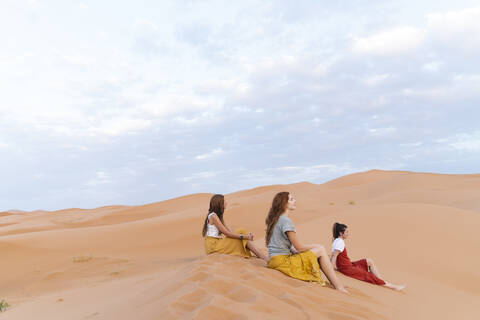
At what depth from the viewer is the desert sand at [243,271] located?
4.21 m

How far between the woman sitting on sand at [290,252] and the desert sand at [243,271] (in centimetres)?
25

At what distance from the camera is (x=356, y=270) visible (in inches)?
272

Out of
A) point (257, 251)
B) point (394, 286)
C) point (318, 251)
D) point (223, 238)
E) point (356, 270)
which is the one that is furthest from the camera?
point (223, 238)

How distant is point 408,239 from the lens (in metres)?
10.0

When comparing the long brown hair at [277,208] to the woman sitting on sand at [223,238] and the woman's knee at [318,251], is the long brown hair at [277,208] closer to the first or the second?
the woman's knee at [318,251]

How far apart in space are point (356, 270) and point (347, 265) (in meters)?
0.17

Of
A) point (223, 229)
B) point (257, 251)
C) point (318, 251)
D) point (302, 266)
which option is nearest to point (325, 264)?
point (318, 251)

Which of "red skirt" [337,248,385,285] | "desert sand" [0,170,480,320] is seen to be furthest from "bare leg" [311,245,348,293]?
"red skirt" [337,248,385,285]

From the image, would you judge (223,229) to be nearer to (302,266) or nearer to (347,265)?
(302,266)

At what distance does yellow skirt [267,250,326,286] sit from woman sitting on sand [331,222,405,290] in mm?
1220

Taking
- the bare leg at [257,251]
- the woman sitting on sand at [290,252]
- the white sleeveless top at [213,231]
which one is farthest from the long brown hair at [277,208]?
the white sleeveless top at [213,231]

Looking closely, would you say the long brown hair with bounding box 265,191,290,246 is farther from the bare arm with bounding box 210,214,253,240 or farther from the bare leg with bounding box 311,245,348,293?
the bare arm with bounding box 210,214,253,240

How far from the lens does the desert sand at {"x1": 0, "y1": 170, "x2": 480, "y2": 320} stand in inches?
166

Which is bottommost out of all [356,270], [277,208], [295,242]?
[356,270]
